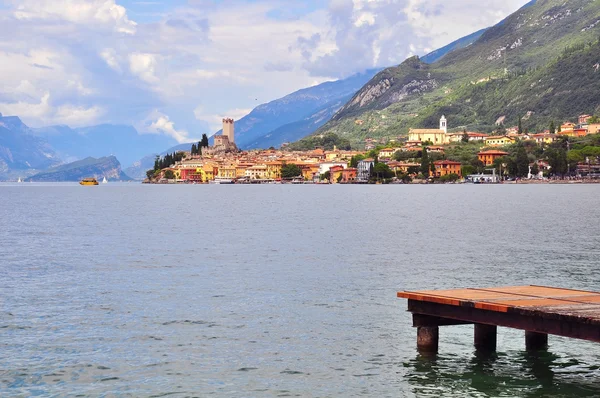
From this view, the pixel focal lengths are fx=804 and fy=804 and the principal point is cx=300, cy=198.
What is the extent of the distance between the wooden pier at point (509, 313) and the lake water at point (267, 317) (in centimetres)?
77

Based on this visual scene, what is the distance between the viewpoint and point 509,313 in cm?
2056

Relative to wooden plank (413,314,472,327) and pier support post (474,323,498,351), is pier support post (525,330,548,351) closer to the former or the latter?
pier support post (474,323,498,351)

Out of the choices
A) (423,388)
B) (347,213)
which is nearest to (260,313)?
(423,388)

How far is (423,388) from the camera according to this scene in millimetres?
20078

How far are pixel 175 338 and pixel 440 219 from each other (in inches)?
2403

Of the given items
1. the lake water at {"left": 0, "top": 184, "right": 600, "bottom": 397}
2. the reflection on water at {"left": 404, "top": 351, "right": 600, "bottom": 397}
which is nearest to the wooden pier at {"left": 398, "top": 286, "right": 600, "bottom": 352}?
the reflection on water at {"left": 404, "top": 351, "right": 600, "bottom": 397}

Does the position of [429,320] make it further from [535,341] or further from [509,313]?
[535,341]

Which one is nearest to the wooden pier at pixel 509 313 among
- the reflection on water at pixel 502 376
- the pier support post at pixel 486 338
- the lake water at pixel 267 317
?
the pier support post at pixel 486 338

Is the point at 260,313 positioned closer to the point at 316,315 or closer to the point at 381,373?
the point at 316,315

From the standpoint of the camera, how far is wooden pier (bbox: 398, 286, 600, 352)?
1941 centimetres

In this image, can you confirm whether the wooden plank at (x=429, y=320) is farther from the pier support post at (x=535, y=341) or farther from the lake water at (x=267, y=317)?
the pier support post at (x=535, y=341)

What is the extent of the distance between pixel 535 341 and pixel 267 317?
365 inches

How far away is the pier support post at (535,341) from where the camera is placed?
23.5 metres

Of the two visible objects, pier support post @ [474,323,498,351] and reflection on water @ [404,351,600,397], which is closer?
reflection on water @ [404,351,600,397]
